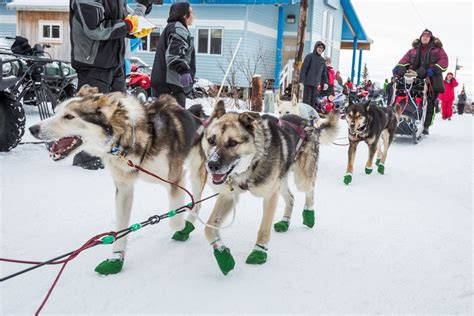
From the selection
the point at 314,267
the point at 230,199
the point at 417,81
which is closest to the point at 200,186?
the point at 230,199

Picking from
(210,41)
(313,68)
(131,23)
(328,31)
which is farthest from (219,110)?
(328,31)

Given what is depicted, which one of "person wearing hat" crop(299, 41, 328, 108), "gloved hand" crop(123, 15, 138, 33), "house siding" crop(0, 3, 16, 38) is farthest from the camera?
"house siding" crop(0, 3, 16, 38)

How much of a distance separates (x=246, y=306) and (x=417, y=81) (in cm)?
719

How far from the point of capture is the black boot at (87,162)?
4.42m

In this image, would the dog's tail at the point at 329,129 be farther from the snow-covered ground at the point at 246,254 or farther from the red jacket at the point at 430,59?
the red jacket at the point at 430,59

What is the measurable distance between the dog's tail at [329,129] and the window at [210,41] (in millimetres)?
14138

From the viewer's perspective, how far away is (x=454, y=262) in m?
2.60

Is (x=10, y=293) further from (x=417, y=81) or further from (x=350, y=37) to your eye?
(x=350, y=37)

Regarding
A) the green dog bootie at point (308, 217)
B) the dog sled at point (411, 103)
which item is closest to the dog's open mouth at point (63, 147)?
the green dog bootie at point (308, 217)

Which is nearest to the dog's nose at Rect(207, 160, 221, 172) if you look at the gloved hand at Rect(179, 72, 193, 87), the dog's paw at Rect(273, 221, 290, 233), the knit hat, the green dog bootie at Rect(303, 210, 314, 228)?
the dog's paw at Rect(273, 221, 290, 233)

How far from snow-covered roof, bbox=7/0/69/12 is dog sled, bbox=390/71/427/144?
12.4 m

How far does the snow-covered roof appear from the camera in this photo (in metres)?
15.7

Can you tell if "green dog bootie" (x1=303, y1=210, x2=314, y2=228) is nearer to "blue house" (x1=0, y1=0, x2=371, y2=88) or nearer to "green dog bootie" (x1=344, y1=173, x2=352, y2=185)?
"green dog bootie" (x1=344, y1=173, x2=352, y2=185)

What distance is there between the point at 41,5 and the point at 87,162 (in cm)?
1392
